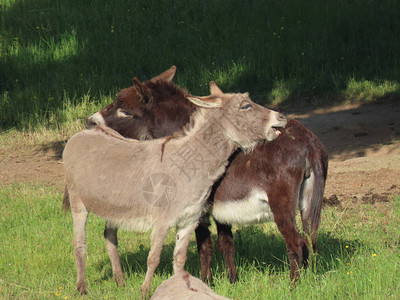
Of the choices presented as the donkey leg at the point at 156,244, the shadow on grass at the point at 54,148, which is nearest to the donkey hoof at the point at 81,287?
the donkey leg at the point at 156,244

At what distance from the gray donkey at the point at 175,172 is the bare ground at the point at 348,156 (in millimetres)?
3082

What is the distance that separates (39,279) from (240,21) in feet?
30.5

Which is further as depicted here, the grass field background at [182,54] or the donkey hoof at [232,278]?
the grass field background at [182,54]

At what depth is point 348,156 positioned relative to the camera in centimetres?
965

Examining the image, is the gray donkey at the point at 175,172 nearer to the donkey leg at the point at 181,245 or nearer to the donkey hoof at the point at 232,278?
the donkey leg at the point at 181,245

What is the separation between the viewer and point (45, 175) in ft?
31.3

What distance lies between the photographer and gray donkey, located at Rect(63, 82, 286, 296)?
490cm

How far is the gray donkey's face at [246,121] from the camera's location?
500 cm

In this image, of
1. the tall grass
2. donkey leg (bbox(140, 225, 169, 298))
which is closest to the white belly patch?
donkey leg (bbox(140, 225, 169, 298))

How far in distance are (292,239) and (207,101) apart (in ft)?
4.27

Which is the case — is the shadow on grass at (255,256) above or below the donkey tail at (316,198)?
below

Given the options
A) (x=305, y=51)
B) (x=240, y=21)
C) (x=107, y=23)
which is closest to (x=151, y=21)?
(x=107, y=23)

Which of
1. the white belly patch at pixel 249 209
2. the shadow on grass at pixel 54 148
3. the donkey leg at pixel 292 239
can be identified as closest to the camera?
the donkey leg at pixel 292 239

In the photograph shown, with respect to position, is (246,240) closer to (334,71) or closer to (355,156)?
(355,156)
